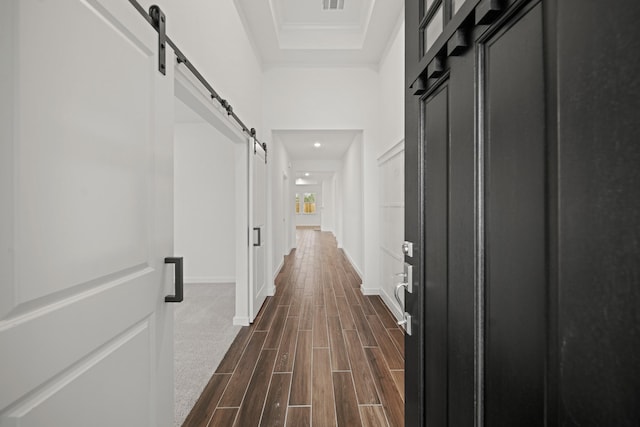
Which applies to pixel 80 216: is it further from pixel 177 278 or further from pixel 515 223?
pixel 515 223

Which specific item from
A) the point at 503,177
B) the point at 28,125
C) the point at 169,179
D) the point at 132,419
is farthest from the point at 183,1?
the point at 132,419

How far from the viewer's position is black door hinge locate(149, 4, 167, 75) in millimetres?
1274

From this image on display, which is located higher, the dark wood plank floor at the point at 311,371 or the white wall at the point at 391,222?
the white wall at the point at 391,222

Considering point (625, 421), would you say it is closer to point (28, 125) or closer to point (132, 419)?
point (28, 125)

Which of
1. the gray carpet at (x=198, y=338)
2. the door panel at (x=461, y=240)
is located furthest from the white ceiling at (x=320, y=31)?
the gray carpet at (x=198, y=338)

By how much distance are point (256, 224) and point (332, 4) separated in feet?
8.84

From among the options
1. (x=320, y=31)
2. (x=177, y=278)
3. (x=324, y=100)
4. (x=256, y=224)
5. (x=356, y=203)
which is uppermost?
(x=320, y=31)

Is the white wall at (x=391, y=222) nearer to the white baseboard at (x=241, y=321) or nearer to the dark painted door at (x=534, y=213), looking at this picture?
the white baseboard at (x=241, y=321)

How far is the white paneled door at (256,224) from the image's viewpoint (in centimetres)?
332

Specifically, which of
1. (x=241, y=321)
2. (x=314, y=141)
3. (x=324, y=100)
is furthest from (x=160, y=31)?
(x=314, y=141)

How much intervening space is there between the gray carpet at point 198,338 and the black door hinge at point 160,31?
6.29 ft

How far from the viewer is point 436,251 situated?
96cm

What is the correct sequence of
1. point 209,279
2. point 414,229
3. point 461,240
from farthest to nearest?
point 209,279 → point 414,229 → point 461,240

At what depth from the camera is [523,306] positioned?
58 cm
